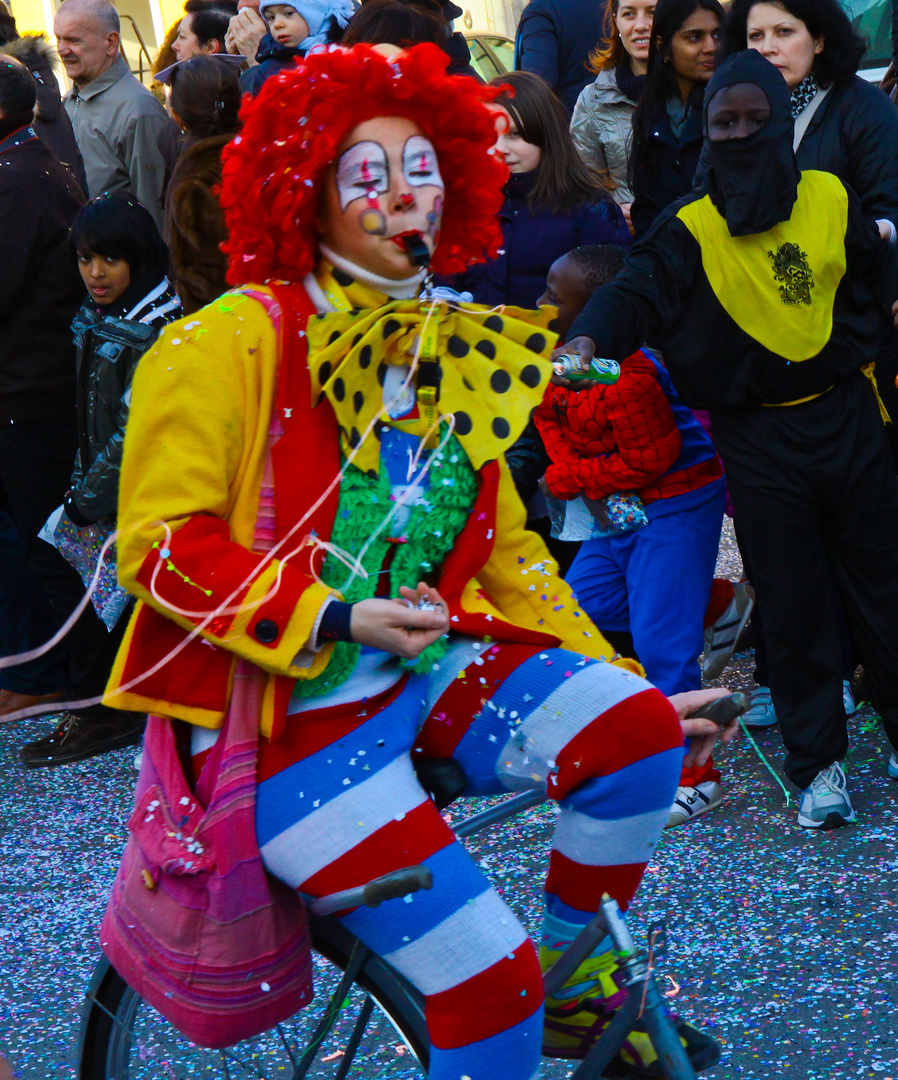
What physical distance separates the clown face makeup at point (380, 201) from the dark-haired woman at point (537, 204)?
2378mm

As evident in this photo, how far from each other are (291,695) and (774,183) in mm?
1950

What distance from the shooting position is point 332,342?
5.54ft

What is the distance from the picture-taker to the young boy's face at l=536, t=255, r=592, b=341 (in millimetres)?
3562

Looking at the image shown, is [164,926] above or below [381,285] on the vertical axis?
below

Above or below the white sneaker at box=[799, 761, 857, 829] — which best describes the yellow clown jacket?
above

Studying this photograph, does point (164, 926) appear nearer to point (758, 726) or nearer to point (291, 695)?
point (291, 695)

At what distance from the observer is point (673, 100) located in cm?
426

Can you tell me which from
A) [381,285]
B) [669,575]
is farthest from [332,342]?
[669,575]

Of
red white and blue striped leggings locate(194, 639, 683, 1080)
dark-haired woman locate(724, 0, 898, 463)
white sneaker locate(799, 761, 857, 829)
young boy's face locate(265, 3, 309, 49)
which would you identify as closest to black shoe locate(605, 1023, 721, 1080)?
red white and blue striped leggings locate(194, 639, 683, 1080)

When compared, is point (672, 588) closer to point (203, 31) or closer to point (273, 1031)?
point (273, 1031)

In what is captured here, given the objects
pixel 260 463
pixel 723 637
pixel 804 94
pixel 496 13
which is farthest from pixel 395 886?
pixel 496 13

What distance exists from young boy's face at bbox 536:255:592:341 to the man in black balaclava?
39 cm

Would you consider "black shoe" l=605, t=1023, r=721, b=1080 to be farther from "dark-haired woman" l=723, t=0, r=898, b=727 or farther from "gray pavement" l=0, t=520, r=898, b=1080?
"dark-haired woman" l=723, t=0, r=898, b=727

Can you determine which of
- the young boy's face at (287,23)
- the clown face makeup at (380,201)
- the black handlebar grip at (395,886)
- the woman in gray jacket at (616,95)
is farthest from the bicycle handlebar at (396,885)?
the young boy's face at (287,23)
